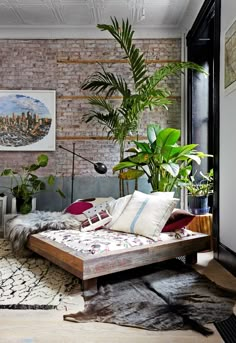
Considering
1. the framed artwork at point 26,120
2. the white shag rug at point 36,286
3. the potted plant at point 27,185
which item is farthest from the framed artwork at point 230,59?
the framed artwork at point 26,120

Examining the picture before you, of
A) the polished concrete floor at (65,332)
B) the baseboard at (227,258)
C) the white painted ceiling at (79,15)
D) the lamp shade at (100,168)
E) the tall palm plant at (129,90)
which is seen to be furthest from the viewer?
the lamp shade at (100,168)

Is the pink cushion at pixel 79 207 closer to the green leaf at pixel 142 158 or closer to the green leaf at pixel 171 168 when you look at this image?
the green leaf at pixel 142 158

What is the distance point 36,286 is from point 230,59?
8.15 ft

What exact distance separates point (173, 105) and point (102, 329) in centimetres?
368

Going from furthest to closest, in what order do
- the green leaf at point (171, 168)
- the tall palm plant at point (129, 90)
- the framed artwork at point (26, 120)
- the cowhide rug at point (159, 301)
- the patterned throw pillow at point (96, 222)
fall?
the framed artwork at point (26, 120) < the tall palm plant at point (129, 90) < the green leaf at point (171, 168) < the patterned throw pillow at point (96, 222) < the cowhide rug at point (159, 301)

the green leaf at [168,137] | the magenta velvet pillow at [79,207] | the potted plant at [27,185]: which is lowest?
the magenta velvet pillow at [79,207]

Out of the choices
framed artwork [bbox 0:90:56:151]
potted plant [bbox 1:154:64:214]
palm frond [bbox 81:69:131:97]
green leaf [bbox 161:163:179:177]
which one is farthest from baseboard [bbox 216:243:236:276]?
framed artwork [bbox 0:90:56:151]

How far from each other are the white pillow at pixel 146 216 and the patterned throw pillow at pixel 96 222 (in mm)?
123

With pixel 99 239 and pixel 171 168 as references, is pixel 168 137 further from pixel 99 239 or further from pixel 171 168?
pixel 99 239

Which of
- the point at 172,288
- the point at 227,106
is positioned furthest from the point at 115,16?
the point at 172,288

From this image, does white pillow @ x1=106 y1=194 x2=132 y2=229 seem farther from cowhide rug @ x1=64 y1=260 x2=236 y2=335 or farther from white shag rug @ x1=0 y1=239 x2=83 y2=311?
white shag rug @ x1=0 y1=239 x2=83 y2=311

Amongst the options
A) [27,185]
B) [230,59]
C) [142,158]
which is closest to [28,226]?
[27,185]

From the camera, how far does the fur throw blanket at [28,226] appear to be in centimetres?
305

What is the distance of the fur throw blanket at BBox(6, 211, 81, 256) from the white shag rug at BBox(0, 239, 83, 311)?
148 millimetres
